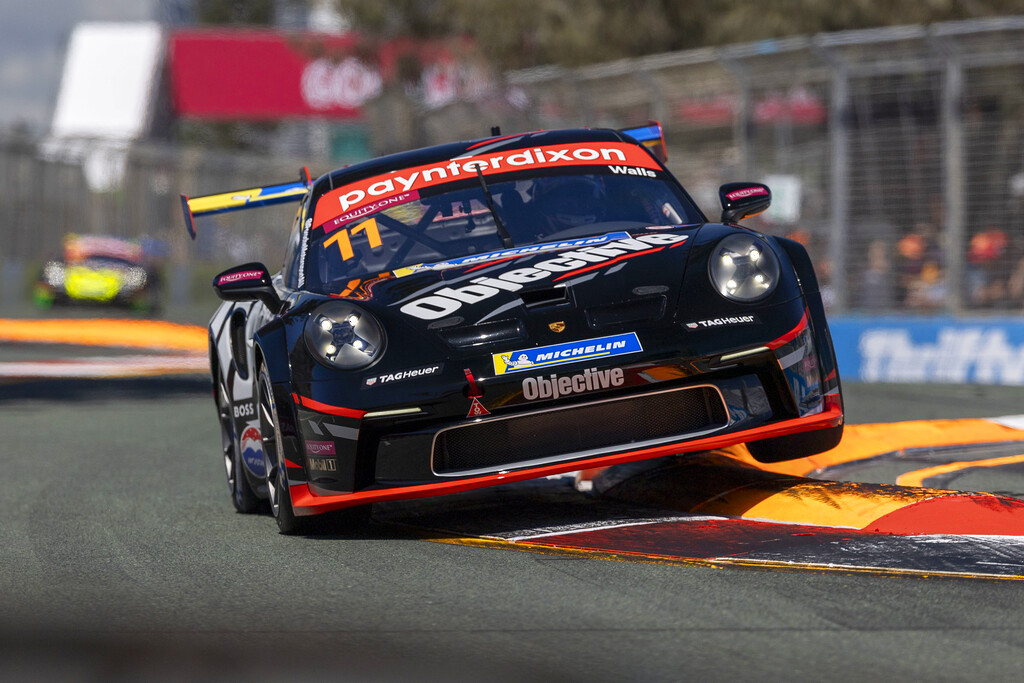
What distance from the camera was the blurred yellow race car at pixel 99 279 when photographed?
85.5 feet

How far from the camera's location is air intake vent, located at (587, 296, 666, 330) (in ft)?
16.6

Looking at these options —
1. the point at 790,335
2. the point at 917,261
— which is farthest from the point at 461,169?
the point at 917,261

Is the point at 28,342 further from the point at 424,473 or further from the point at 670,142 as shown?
the point at 424,473

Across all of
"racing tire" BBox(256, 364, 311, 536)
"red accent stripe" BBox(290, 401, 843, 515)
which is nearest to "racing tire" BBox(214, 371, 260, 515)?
"racing tire" BBox(256, 364, 311, 536)

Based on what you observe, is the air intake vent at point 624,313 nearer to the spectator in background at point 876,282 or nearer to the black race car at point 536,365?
the black race car at point 536,365

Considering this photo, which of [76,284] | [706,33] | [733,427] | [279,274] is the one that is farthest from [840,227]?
[76,284]

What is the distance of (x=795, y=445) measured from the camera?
551cm

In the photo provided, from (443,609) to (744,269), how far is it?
1717mm

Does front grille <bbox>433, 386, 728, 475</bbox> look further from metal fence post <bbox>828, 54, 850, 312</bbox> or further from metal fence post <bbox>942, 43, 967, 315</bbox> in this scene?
metal fence post <bbox>828, 54, 850, 312</bbox>

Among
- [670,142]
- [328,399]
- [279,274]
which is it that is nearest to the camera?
[328,399]

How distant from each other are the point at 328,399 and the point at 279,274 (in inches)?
71.9

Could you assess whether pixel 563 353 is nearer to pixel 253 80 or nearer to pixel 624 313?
pixel 624 313

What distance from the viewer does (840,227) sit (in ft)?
44.5

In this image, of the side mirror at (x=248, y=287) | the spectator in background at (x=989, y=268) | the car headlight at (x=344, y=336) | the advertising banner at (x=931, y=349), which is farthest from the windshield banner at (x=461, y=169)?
the spectator in background at (x=989, y=268)
